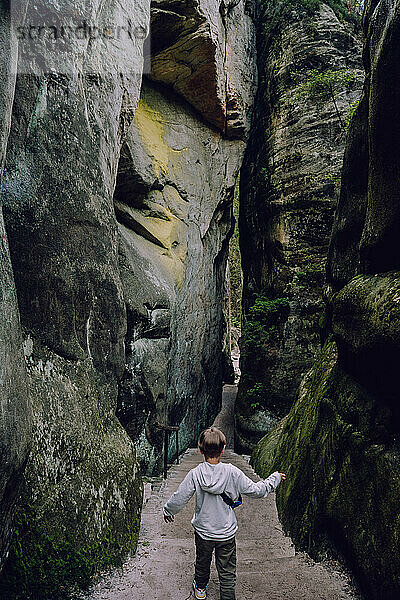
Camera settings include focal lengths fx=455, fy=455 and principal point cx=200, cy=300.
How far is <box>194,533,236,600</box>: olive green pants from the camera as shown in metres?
2.86

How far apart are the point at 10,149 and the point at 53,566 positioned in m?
3.21

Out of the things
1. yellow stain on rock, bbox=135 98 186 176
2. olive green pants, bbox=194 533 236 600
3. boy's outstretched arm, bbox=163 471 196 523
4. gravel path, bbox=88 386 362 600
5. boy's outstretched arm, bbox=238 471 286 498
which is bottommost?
gravel path, bbox=88 386 362 600

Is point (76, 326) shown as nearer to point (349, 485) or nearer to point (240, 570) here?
point (240, 570)

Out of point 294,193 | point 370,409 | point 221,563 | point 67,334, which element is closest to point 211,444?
point 221,563

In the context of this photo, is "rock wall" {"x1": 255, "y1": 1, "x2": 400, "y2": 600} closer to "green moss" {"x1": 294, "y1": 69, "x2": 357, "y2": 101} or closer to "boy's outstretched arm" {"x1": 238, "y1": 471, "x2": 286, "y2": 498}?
"boy's outstretched arm" {"x1": 238, "y1": 471, "x2": 286, "y2": 498}

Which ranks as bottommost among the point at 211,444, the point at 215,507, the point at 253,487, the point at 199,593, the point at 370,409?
the point at 199,593

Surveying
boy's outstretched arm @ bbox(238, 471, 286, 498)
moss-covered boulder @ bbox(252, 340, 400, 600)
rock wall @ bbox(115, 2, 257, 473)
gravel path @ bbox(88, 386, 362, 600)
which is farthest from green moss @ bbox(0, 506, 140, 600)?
rock wall @ bbox(115, 2, 257, 473)

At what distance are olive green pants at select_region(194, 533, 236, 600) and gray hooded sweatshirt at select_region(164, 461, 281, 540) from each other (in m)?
0.05

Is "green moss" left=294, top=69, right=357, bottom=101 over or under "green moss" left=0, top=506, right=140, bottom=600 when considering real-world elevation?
over

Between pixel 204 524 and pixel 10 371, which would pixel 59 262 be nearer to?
pixel 10 371

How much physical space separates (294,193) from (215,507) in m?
10.4

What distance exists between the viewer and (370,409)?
3133 millimetres

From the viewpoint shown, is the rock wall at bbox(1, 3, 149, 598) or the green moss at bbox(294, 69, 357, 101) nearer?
the rock wall at bbox(1, 3, 149, 598)

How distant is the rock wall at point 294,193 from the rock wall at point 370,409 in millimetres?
7407
